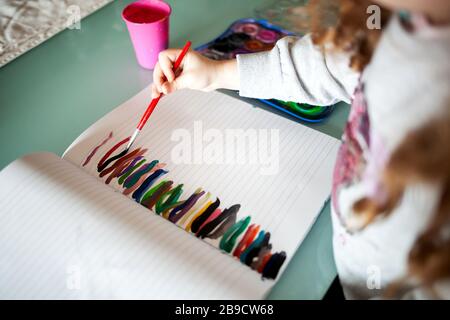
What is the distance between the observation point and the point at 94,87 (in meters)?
0.60

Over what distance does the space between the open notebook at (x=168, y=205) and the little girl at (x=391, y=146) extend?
80 mm

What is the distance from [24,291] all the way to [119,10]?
0.56 meters

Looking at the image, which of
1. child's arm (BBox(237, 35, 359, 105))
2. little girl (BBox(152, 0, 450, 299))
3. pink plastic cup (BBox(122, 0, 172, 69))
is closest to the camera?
little girl (BBox(152, 0, 450, 299))

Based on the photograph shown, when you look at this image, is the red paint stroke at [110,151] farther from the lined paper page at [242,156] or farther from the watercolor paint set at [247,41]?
the watercolor paint set at [247,41]

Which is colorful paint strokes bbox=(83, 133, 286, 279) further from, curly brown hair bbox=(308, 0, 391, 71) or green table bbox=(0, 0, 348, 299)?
curly brown hair bbox=(308, 0, 391, 71)

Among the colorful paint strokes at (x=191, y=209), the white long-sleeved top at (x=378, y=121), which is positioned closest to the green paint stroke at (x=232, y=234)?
the colorful paint strokes at (x=191, y=209)

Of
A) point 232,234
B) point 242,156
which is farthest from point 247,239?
point 242,156

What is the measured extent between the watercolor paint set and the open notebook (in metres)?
0.04

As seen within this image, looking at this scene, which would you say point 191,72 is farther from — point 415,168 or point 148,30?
point 415,168

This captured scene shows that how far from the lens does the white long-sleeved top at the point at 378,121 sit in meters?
0.26

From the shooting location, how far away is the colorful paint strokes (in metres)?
0.41

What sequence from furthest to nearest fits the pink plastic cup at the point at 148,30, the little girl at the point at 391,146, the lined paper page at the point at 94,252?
the pink plastic cup at the point at 148,30 < the lined paper page at the point at 94,252 < the little girl at the point at 391,146

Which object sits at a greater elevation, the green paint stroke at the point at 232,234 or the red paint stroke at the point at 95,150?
the red paint stroke at the point at 95,150

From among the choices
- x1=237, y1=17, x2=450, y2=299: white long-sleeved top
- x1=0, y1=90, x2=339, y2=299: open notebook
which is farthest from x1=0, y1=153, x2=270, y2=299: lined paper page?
x1=237, y1=17, x2=450, y2=299: white long-sleeved top
